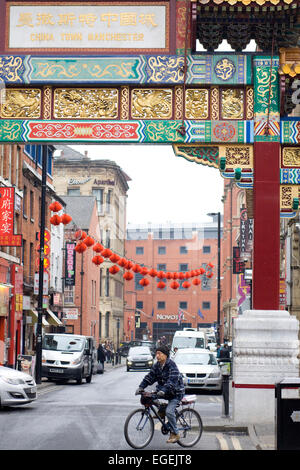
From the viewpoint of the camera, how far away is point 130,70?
17.2 metres

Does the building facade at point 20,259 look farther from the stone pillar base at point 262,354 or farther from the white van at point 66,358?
the stone pillar base at point 262,354

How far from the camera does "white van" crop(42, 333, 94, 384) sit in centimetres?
3294

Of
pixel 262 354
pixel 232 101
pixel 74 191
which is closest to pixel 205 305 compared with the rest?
pixel 74 191

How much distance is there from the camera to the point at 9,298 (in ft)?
131

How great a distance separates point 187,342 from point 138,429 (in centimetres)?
3538

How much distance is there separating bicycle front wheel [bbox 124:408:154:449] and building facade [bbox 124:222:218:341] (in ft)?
302

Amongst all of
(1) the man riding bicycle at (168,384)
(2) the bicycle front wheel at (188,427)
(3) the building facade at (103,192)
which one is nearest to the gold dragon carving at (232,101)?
(1) the man riding bicycle at (168,384)

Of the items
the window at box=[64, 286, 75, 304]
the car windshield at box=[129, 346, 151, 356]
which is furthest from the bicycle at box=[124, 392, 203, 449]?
the window at box=[64, 286, 75, 304]

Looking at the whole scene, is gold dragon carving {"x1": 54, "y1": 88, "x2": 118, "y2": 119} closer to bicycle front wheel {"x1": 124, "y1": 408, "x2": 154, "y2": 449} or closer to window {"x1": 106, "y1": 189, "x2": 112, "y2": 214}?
bicycle front wheel {"x1": 124, "y1": 408, "x2": 154, "y2": 449}

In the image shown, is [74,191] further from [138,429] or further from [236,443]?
[138,429]

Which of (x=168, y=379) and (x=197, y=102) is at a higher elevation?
(x=197, y=102)

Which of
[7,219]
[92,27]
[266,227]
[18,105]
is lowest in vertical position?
[266,227]

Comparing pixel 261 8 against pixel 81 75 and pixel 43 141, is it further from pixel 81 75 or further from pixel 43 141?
pixel 43 141

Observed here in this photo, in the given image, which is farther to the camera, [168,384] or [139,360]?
[139,360]
